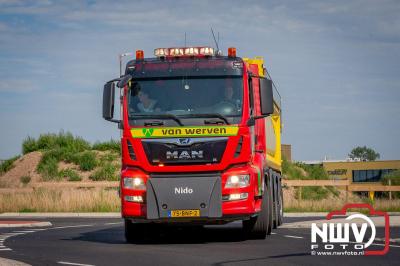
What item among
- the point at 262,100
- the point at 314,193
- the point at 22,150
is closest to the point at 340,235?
the point at 262,100

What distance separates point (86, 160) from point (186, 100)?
41.9 metres

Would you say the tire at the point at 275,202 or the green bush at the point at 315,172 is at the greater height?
the green bush at the point at 315,172

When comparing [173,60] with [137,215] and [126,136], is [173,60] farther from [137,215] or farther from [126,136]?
[137,215]

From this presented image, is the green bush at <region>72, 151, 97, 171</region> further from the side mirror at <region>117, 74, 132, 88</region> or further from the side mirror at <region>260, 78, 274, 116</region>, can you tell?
the side mirror at <region>260, 78, 274, 116</region>

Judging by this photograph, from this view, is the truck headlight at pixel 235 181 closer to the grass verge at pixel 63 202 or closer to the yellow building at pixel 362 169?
the grass verge at pixel 63 202

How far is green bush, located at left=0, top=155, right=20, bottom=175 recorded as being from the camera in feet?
201

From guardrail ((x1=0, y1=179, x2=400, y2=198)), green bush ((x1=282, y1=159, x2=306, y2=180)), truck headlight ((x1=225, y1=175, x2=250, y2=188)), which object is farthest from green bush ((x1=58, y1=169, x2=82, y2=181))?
truck headlight ((x1=225, y1=175, x2=250, y2=188))

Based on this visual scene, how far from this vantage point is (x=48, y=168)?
57.6 m

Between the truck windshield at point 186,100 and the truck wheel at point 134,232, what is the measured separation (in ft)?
7.80

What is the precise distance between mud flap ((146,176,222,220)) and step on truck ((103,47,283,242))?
19 mm

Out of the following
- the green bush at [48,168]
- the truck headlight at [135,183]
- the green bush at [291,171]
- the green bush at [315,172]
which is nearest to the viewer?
the truck headlight at [135,183]

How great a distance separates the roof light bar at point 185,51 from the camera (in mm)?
18906

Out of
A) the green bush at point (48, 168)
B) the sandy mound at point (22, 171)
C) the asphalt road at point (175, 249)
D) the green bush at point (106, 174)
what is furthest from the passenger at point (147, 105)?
the sandy mound at point (22, 171)

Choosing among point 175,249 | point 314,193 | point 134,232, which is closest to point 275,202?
point 134,232
